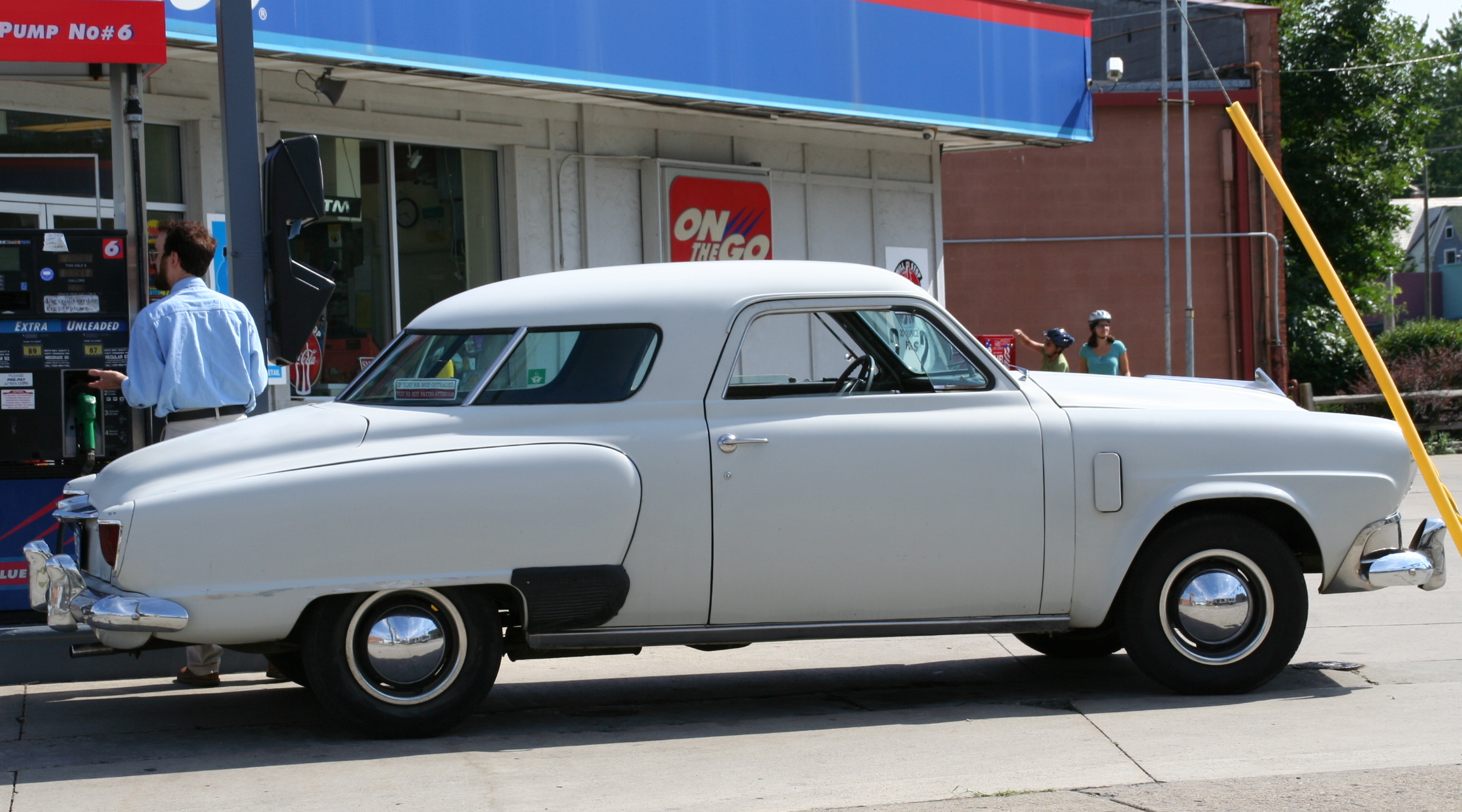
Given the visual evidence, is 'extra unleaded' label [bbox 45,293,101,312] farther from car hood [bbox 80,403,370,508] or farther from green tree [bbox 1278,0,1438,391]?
green tree [bbox 1278,0,1438,391]

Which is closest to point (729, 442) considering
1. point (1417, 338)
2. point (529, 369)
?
point (529, 369)

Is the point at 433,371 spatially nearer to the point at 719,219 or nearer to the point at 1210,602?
the point at 1210,602

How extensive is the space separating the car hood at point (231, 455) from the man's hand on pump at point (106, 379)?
1.43m

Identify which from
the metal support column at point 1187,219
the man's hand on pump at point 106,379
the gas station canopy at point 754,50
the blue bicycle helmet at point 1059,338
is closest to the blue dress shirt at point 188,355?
the man's hand on pump at point 106,379

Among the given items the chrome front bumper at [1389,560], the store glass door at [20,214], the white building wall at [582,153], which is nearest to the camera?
the chrome front bumper at [1389,560]

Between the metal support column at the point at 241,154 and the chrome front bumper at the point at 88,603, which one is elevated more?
the metal support column at the point at 241,154

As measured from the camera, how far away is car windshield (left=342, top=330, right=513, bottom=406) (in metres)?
5.51

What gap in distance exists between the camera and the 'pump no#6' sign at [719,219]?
43.5 ft

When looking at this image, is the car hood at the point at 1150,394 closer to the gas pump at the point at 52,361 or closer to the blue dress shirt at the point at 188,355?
the blue dress shirt at the point at 188,355

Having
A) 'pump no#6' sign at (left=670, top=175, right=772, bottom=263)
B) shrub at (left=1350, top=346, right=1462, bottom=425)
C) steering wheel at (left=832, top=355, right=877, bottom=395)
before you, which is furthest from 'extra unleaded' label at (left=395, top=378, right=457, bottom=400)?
shrub at (left=1350, top=346, right=1462, bottom=425)

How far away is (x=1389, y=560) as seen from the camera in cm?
583

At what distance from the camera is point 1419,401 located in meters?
20.3

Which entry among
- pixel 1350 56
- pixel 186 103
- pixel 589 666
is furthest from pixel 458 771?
pixel 1350 56

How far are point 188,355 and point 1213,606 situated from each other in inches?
177
